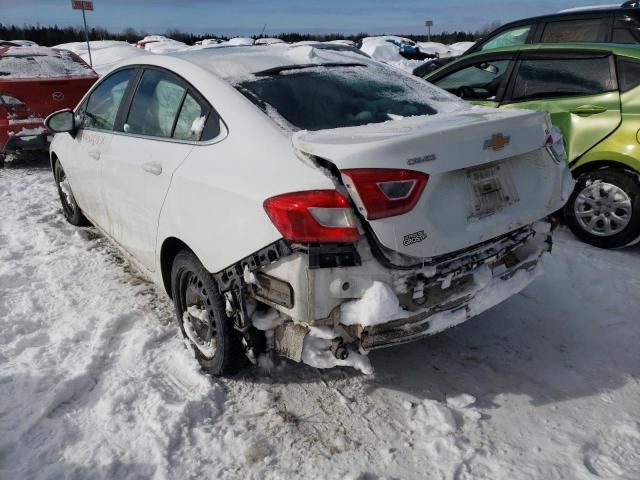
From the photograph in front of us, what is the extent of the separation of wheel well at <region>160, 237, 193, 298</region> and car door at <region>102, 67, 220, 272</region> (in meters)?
0.09

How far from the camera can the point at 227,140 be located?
8.54 ft

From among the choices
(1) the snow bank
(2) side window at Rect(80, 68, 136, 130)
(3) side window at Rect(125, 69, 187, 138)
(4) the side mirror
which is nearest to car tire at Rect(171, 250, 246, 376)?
(3) side window at Rect(125, 69, 187, 138)

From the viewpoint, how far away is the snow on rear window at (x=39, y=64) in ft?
25.1

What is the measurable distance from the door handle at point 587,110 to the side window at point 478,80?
0.93 m

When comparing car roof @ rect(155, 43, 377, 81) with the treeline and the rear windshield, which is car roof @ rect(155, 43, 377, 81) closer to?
the rear windshield

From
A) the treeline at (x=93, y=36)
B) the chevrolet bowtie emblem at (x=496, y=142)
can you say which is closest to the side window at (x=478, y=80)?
the chevrolet bowtie emblem at (x=496, y=142)

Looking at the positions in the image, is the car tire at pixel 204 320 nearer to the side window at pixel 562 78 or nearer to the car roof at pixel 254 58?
the car roof at pixel 254 58

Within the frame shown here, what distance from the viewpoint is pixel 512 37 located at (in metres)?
7.02

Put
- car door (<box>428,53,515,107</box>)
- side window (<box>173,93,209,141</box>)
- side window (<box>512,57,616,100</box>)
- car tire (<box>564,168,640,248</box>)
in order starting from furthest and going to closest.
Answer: car door (<box>428,53,515,107</box>), side window (<box>512,57,616,100</box>), car tire (<box>564,168,640,248</box>), side window (<box>173,93,209,141</box>)

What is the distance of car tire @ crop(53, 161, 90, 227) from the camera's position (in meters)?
5.01

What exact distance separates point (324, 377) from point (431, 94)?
1822mm

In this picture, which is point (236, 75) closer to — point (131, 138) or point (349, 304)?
point (131, 138)

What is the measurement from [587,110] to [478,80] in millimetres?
1423

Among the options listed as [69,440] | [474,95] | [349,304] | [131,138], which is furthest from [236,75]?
[474,95]
